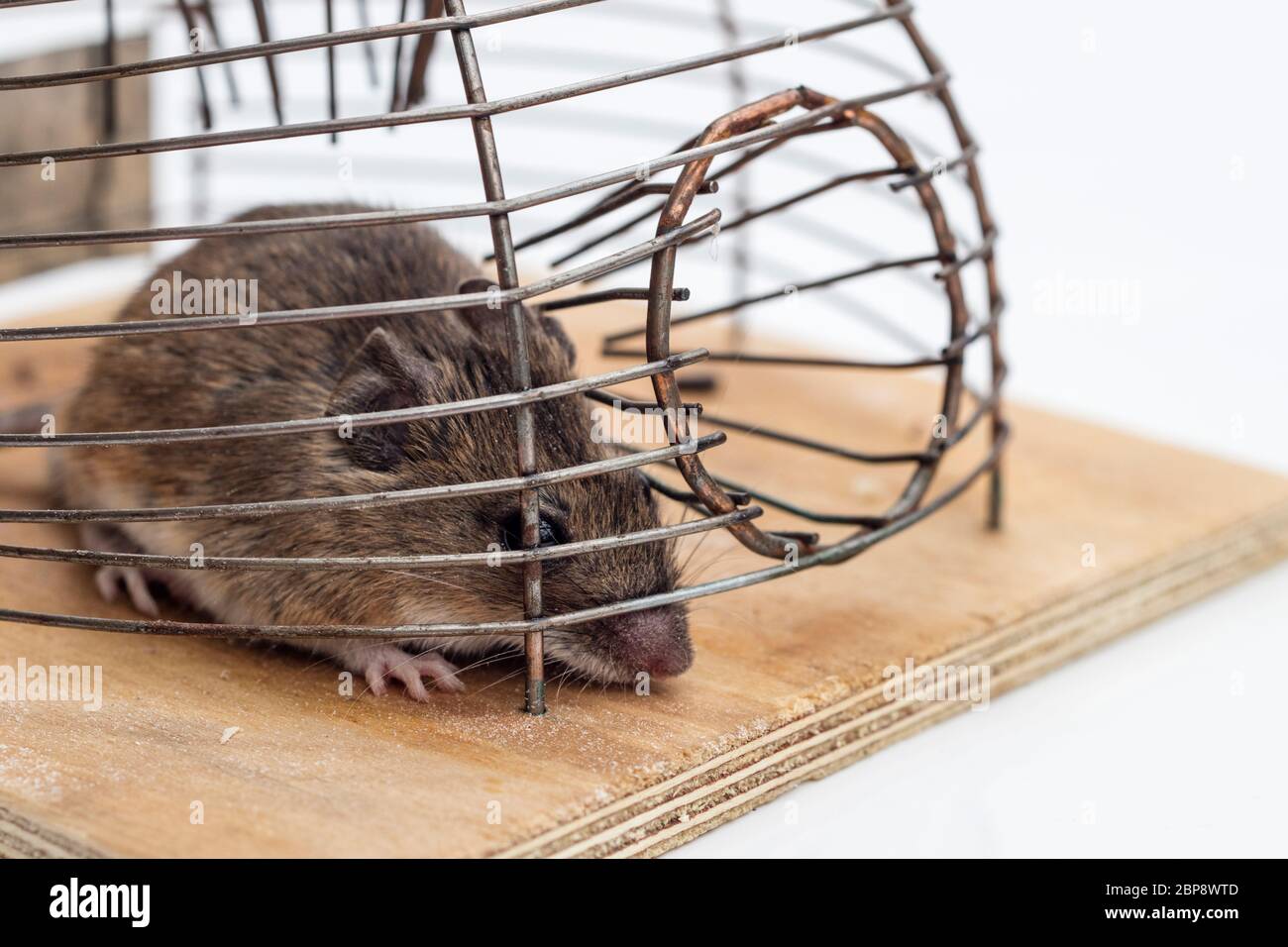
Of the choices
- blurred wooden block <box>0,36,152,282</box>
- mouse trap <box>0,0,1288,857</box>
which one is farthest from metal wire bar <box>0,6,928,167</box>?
blurred wooden block <box>0,36,152,282</box>

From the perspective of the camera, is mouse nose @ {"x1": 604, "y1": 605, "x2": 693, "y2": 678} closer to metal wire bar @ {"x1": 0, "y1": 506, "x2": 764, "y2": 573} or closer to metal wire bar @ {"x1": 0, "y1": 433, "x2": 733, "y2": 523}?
metal wire bar @ {"x1": 0, "y1": 506, "x2": 764, "y2": 573}

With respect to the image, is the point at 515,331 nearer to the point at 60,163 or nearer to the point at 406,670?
the point at 406,670

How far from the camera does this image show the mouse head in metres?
3.98

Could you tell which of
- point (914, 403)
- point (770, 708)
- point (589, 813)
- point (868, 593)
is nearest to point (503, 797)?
point (589, 813)

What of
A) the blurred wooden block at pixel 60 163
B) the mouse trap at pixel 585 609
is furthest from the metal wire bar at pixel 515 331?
the blurred wooden block at pixel 60 163

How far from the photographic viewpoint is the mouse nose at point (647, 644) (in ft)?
13.0

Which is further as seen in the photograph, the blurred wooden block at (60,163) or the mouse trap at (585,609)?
the blurred wooden block at (60,163)

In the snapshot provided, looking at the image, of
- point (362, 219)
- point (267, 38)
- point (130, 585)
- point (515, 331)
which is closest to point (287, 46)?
point (362, 219)

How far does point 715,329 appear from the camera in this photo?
711cm

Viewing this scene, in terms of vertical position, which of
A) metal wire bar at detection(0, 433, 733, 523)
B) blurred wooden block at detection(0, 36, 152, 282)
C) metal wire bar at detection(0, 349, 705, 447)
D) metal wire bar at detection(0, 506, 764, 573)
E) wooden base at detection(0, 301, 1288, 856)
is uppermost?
blurred wooden block at detection(0, 36, 152, 282)

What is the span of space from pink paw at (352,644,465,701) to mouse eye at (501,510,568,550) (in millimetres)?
348

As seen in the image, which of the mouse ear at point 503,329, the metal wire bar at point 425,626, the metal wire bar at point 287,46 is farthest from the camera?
the mouse ear at point 503,329

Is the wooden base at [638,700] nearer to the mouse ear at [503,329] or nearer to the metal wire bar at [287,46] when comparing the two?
the mouse ear at [503,329]
